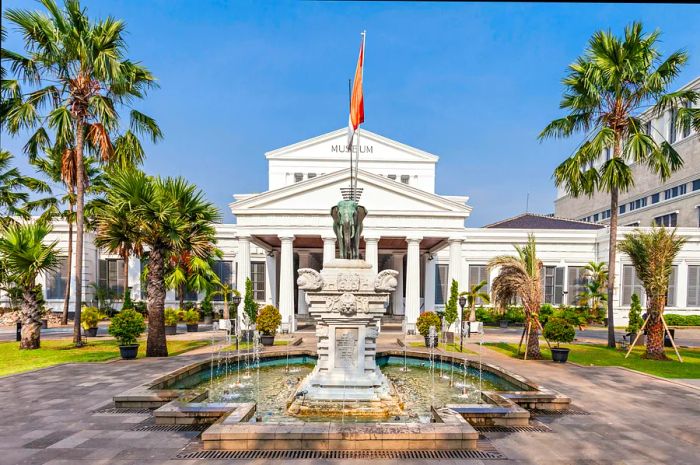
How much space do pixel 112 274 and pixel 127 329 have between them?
25772 millimetres

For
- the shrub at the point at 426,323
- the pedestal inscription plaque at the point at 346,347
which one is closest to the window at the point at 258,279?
the shrub at the point at 426,323

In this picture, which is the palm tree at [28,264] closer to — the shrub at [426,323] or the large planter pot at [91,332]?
the large planter pot at [91,332]

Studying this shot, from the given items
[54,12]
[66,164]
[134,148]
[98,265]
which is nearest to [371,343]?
[134,148]

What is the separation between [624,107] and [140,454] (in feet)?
77.2

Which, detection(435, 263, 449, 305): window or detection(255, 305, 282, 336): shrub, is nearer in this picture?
detection(255, 305, 282, 336): shrub

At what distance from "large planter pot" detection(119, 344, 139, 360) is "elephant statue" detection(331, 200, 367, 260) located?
11.0 metres

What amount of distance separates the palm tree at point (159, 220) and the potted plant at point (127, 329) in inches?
24.8

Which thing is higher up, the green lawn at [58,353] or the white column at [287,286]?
the white column at [287,286]

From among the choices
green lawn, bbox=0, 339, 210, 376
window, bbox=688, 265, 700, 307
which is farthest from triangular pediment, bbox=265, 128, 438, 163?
green lawn, bbox=0, 339, 210, 376

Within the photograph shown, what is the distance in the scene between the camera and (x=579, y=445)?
7.68m

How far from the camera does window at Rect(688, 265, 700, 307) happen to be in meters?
36.3

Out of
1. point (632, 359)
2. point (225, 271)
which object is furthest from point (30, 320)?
point (632, 359)

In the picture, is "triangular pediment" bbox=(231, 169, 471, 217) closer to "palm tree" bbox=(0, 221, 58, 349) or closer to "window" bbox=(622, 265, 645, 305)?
"palm tree" bbox=(0, 221, 58, 349)

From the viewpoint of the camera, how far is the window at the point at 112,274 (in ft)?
125
